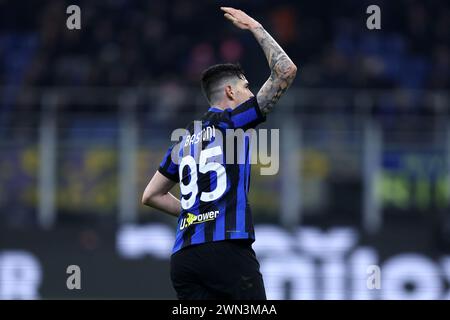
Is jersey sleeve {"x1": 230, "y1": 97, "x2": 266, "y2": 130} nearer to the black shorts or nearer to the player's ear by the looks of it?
the player's ear

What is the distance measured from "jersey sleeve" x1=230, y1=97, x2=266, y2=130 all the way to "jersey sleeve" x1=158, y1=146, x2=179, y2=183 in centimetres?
50

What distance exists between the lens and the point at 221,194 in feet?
19.0

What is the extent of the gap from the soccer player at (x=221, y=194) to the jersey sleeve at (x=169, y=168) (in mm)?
A: 85

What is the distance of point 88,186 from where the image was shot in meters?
12.2

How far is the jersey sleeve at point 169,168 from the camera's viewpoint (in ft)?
20.1

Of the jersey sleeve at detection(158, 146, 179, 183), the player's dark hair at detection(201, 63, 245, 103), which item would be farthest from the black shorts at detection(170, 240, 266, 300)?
the player's dark hair at detection(201, 63, 245, 103)

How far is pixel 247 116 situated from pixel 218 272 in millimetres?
849

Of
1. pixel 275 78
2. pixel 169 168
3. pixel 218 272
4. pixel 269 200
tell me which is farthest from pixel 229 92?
pixel 269 200

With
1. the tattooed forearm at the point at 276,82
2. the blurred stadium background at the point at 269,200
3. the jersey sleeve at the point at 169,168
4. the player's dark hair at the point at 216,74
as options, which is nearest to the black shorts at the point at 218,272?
the jersey sleeve at the point at 169,168

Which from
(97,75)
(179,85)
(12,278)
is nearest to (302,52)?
(179,85)

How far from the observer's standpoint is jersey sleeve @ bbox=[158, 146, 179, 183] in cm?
612

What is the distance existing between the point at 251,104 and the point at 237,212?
1.92 ft
